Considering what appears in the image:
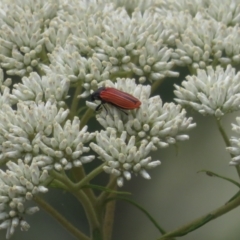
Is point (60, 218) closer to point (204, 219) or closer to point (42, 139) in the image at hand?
point (42, 139)

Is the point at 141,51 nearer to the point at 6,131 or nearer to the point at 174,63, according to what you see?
the point at 174,63

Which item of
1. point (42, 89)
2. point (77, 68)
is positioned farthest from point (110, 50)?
point (42, 89)

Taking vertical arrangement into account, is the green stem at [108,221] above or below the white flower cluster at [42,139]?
below

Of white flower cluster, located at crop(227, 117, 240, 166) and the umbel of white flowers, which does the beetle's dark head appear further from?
white flower cluster, located at crop(227, 117, 240, 166)

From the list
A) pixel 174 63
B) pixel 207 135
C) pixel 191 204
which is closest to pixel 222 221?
pixel 191 204

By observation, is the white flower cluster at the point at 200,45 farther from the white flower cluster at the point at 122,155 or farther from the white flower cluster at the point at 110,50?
the white flower cluster at the point at 122,155

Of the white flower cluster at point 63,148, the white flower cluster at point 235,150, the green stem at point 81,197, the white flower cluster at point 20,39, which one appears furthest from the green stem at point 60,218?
the white flower cluster at point 235,150
